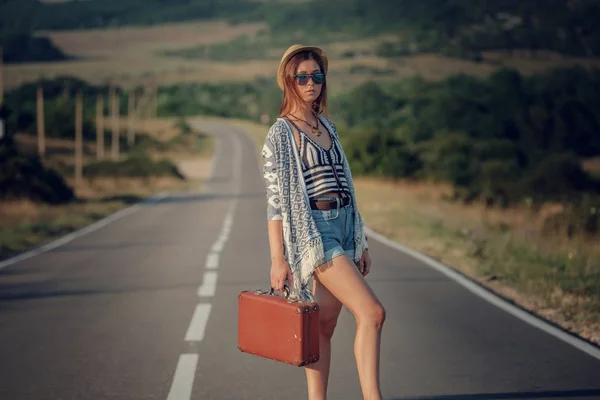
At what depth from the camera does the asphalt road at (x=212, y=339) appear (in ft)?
21.2

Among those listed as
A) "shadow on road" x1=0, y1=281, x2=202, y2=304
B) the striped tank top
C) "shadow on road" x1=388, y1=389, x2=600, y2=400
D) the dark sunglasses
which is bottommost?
"shadow on road" x1=0, y1=281, x2=202, y2=304

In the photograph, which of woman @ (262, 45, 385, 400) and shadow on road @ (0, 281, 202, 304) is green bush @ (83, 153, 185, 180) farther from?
woman @ (262, 45, 385, 400)

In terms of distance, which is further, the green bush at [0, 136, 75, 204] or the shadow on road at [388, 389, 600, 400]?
the green bush at [0, 136, 75, 204]

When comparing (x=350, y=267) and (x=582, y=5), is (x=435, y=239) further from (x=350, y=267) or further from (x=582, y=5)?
(x=582, y=5)

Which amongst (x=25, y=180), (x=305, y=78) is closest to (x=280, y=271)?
(x=305, y=78)

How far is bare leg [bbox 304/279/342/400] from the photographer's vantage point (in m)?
5.02

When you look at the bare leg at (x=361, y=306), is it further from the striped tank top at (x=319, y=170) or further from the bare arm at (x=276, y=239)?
the striped tank top at (x=319, y=170)

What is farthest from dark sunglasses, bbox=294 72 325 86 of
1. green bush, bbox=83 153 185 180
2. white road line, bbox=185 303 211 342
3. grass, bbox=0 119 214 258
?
green bush, bbox=83 153 185 180

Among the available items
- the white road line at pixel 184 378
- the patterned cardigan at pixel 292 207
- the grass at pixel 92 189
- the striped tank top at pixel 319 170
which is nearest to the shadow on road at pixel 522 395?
the white road line at pixel 184 378

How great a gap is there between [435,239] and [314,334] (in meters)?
13.7

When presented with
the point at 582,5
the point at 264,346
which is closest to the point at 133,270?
the point at 264,346

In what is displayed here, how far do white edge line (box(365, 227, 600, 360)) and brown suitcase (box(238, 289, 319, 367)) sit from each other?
3.45 m

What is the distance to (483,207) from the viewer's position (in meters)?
32.8

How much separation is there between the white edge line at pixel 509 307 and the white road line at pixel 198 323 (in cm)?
297
